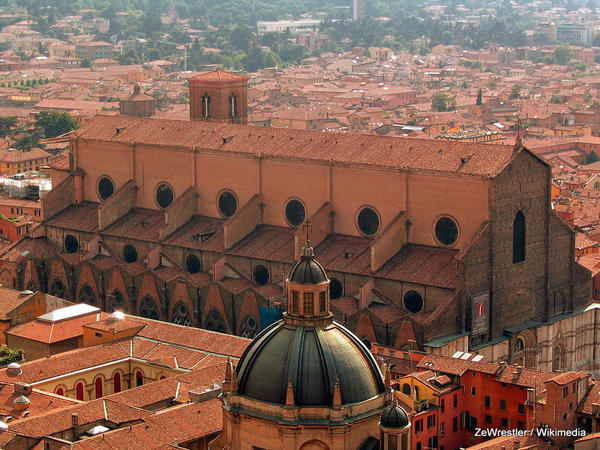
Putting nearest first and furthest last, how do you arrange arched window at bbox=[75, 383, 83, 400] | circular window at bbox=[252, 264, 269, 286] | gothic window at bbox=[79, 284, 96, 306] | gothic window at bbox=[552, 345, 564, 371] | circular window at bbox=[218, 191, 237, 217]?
arched window at bbox=[75, 383, 83, 400] < gothic window at bbox=[552, 345, 564, 371] < circular window at bbox=[252, 264, 269, 286] < circular window at bbox=[218, 191, 237, 217] < gothic window at bbox=[79, 284, 96, 306]

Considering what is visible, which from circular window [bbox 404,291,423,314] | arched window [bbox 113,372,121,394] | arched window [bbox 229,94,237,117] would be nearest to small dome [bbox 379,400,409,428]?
arched window [bbox 113,372,121,394]

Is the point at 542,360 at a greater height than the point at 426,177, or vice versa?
the point at 426,177

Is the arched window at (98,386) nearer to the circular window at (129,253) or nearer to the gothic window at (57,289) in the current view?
the circular window at (129,253)

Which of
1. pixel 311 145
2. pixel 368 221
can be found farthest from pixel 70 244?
pixel 368 221

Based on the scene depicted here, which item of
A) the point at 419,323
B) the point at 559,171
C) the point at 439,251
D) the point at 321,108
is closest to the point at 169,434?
the point at 419,323

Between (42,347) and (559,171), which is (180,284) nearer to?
(42,347)

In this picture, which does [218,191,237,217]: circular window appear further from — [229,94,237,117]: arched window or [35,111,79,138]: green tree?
[35,111,79,138]: green tree
